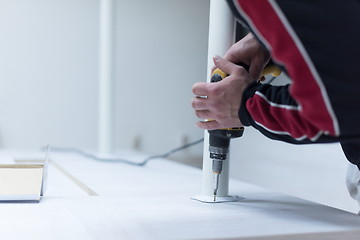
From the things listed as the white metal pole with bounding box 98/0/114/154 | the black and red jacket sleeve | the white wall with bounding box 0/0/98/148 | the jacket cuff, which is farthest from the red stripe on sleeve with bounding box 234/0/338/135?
the white wall with bounding box 0/0/98/148

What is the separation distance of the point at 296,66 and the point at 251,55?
223 millimetres

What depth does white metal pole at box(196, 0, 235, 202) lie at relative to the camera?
73cm

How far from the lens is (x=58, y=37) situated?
6.50 ft

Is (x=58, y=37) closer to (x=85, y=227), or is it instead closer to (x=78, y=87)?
(x=78, y=87)

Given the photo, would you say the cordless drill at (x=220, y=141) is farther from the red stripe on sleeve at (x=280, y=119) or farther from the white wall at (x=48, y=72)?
the white wall at (x=48, y=72)

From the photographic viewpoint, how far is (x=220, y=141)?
699 mm

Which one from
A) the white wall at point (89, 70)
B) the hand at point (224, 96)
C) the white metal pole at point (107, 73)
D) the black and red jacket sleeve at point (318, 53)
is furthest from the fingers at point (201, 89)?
the white wall at point (89, 70)

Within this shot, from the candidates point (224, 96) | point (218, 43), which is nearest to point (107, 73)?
point (218, 43)

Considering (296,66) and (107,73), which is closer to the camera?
(296,66)

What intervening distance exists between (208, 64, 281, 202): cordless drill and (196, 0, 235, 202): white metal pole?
1 centimetres

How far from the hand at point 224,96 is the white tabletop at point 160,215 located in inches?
5.3

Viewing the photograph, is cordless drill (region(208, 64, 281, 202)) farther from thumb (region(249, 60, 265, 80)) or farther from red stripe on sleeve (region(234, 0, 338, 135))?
red stripe on sleeve (region(234, 0, 338, 135))

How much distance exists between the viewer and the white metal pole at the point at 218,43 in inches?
Result: 28.6

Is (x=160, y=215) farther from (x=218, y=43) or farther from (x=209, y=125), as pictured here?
(x=218, y=43)
